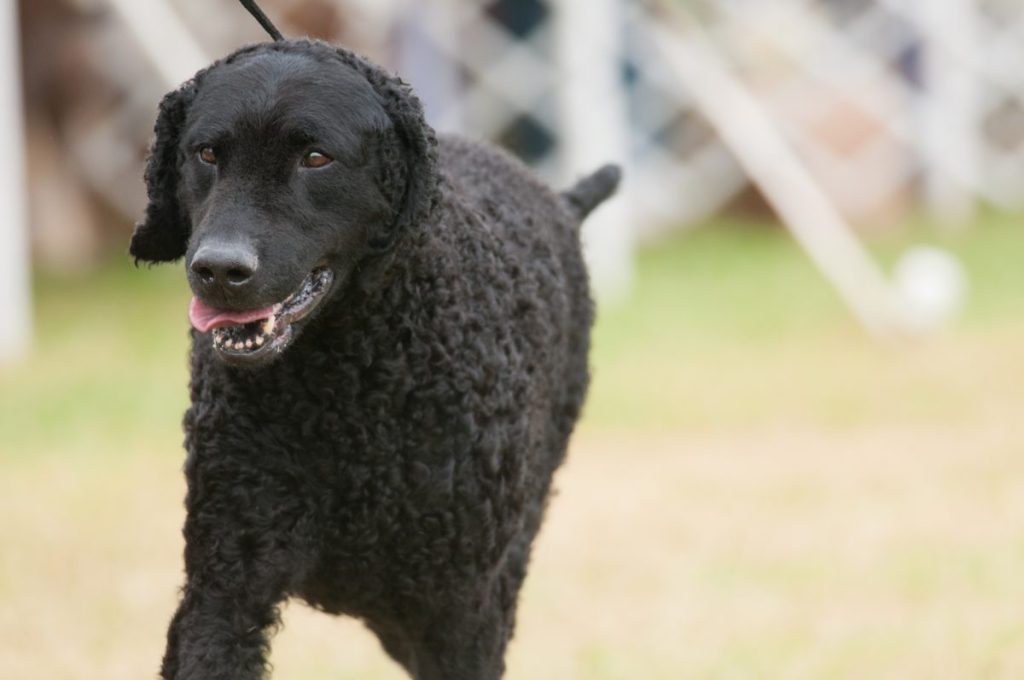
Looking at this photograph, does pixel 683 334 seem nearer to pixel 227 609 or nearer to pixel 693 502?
pixel 693 502

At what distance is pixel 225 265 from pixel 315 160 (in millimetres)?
337

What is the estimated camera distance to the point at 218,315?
3336 millimetres

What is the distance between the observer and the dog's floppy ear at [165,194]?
3.57 meters

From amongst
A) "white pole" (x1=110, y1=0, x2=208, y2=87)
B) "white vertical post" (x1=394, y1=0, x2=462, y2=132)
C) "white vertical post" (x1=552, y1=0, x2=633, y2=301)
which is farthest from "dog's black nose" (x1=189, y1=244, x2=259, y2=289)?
"white vertical post" (x1=394, y1=0, x2=462, y2=132)

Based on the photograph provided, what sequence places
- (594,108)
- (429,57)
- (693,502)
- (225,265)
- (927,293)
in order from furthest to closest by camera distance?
(429,57) < (594,108) < (927,293) < (693,502) < (225,265)

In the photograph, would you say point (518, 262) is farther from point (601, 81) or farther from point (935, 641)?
point (601, 81)

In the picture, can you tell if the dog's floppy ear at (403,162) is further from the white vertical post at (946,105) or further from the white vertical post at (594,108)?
the white vertical post at (946,105)

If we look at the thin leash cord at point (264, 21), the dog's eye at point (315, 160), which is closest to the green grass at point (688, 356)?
the thin leash cord at point (264, 21)

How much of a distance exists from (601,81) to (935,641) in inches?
313

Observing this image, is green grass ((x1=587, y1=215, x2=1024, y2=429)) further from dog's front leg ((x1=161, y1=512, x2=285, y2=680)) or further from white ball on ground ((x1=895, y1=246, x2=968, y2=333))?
dog's front leg ((x1=161, y1=512, x2=285, y2=680))

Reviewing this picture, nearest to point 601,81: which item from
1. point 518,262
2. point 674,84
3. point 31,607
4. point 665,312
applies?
point 665,312

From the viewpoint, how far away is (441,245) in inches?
147

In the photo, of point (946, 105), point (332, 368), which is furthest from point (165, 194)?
point (946, 105)

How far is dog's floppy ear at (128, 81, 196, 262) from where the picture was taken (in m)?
3.57
